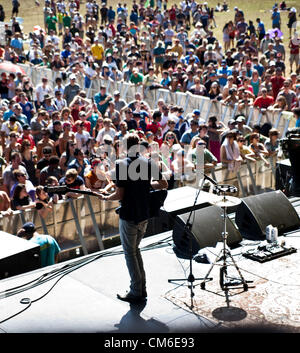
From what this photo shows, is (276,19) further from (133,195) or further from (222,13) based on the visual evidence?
(133,195)

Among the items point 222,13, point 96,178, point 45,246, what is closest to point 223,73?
point 96,178

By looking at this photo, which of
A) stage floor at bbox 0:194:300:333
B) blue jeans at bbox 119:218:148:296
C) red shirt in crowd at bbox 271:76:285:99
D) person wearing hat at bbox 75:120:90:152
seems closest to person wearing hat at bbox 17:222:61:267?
stage floor at bbox 0:194:300:333

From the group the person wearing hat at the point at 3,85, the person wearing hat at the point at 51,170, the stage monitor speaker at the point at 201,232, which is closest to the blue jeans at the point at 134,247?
the stage monitor speaker at the point at 201,232

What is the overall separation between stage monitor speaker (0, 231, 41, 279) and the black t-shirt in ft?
5.91

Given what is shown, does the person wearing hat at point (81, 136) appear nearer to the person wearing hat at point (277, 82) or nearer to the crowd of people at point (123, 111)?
the crowd of people at point (123, 111)

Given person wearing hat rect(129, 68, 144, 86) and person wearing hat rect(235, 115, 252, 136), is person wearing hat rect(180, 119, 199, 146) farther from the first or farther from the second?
person wearing hat rect(129, 68, 144, 86)

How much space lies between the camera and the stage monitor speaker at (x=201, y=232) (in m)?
8.27

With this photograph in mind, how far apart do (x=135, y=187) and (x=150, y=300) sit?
1328mm

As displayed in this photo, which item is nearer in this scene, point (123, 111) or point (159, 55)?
point (123, 111)

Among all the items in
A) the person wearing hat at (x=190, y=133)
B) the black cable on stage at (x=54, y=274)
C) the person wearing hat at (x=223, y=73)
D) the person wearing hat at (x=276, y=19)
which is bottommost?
the black cable on stage at (x=54, y=274)

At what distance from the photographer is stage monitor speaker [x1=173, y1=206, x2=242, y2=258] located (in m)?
8.27

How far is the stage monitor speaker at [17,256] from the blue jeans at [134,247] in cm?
159

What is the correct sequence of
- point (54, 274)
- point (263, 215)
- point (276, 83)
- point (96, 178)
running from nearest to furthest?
point (54, 274) < point (263, 215) < point (96, 178) < point (276, 83)

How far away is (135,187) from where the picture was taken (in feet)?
21.4
